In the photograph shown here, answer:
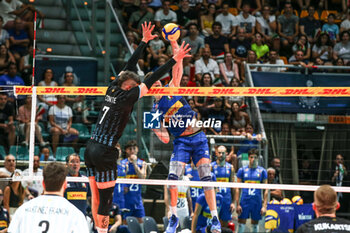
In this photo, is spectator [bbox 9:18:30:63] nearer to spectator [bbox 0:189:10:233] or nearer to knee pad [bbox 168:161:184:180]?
spectator [bbox 0:189:10:233]

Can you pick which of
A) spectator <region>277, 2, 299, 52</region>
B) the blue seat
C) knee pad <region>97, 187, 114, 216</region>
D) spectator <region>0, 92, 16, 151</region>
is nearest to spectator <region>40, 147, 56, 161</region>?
the blue seat

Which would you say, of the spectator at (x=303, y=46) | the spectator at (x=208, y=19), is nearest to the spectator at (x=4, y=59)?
the spectator at (x=208, y=19)

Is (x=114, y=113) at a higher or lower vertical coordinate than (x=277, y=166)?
higher

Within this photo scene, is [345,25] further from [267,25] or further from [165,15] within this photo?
[165,15]

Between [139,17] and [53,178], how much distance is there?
11837mm

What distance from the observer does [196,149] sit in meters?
8.58

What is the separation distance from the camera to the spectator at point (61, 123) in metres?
12.9

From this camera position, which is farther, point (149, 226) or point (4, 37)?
point (4, 37)

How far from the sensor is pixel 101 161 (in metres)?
7.49

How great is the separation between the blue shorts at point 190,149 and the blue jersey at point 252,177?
4260mm

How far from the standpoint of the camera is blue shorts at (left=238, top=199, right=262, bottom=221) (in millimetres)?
12672

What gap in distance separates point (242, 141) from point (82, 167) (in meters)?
3.54

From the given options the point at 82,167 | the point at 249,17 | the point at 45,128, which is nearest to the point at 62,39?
the point at 45,128

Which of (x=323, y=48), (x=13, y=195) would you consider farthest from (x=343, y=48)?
(x=13, y=195)
